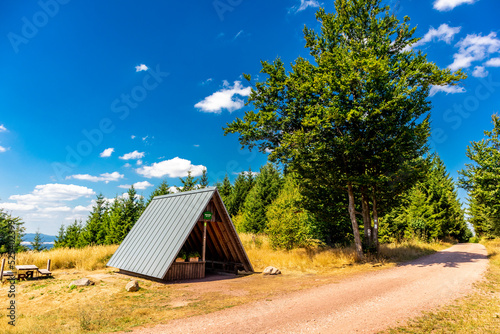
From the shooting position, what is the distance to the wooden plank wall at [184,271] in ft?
39.1

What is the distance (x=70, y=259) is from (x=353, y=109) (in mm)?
18753

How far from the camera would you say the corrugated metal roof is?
38.7 ft

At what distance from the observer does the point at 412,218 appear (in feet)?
115

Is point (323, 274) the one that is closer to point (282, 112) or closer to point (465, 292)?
point (465, 292)

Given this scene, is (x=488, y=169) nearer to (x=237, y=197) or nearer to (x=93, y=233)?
(x=237, y=197)

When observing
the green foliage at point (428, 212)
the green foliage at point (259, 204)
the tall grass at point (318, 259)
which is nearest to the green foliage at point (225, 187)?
the green foliage at point (259, 204)

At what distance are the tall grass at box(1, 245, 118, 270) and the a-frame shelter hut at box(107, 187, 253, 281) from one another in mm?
2087

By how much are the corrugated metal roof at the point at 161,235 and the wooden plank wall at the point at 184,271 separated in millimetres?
701

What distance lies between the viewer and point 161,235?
13.2 metres

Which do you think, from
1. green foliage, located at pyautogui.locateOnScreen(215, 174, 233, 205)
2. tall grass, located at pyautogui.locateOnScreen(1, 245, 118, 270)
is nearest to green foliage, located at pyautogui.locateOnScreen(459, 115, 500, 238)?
tall grass, located at pyautogui.locateOnScreen(1, 245, 118, 270)

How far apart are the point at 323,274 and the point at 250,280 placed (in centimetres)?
406

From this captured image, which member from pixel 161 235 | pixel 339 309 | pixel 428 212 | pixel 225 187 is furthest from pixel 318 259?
pixel 225 187

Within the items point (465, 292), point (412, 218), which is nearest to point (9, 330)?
point (465, 292)

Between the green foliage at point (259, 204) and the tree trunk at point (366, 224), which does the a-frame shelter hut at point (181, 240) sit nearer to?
the tree trunk at point (366, 224)
